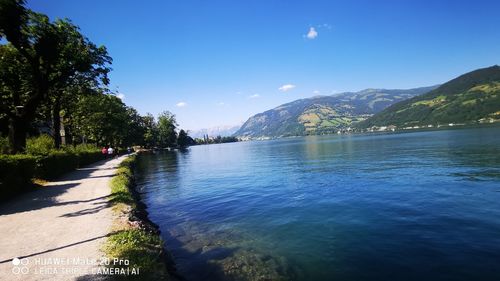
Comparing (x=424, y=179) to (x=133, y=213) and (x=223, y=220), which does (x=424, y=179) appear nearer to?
(x=223, y=220)

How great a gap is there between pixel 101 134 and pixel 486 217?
89.6m

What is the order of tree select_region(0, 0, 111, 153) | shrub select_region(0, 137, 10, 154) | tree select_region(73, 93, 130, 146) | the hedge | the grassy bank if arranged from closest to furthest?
the grassy bank
the hedge
tree select_region(0, 0, 111, 153)
shrub select_region(0, 137, 10, 154)
tree select_region(73, 93, 130, 146)

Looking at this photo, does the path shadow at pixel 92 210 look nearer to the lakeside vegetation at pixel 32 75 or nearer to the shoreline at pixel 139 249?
the shoreline at pixel 139 249

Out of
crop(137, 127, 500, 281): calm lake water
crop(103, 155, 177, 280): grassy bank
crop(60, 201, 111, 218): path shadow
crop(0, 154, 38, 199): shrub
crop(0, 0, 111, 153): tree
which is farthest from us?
crop(0, 0, 111, 153): tree

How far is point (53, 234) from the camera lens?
13.6 m

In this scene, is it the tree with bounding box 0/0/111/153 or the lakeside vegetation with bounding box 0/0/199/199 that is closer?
the lakeside vegetation with bounding box 0/0/199/199

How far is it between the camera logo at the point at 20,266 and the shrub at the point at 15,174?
13088 millimetres

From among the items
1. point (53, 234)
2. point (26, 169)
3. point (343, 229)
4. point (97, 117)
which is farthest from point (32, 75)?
point (97, 117)

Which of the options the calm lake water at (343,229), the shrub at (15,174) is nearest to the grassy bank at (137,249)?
the calm lake water at (343,229)

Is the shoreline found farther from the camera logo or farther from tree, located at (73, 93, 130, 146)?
tree, located at (73, 93, 130, 146)

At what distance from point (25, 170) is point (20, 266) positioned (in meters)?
18.4

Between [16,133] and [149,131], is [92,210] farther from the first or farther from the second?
[149,131]

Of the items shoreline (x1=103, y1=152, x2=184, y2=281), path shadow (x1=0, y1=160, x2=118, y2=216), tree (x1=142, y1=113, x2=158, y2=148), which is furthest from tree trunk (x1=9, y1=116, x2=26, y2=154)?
tree (x1=142, y1=113, x2=158, y2=148)

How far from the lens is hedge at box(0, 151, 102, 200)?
840 inches
